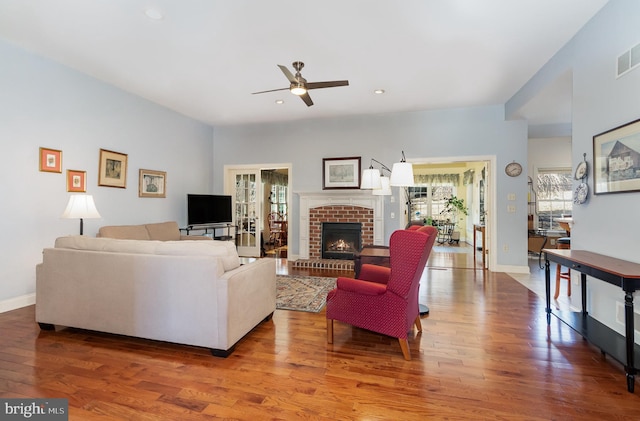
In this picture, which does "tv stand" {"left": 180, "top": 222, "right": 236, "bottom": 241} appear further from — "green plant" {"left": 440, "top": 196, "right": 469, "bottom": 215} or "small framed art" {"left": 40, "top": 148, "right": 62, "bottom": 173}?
"green plant" {"left": 440, "top": 196, "right": 469, "bottom": 215}

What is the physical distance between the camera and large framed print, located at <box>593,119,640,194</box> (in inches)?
90.2

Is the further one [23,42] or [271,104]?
[271,104]

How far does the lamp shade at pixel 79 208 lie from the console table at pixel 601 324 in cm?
473

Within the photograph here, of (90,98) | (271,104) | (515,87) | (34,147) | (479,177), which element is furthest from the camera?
Answer: (479,177)

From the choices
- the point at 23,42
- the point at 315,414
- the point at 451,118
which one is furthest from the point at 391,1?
the point at 23,42

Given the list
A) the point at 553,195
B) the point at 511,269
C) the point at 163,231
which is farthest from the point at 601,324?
the point at 163,231

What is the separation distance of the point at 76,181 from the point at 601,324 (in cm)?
588

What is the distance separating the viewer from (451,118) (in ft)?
18.1

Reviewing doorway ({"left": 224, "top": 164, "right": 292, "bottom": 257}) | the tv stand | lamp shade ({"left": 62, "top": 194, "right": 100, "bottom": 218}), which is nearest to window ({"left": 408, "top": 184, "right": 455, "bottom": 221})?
doorway ({"left": 224, "top": 164, "right": 292, "bottom": 257})

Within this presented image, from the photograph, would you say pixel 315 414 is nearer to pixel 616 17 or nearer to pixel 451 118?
pixel 616 17

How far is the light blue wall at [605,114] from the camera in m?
2.35

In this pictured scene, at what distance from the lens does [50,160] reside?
3.68 meters

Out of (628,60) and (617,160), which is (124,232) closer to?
(617,160)

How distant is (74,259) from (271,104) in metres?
3.71
